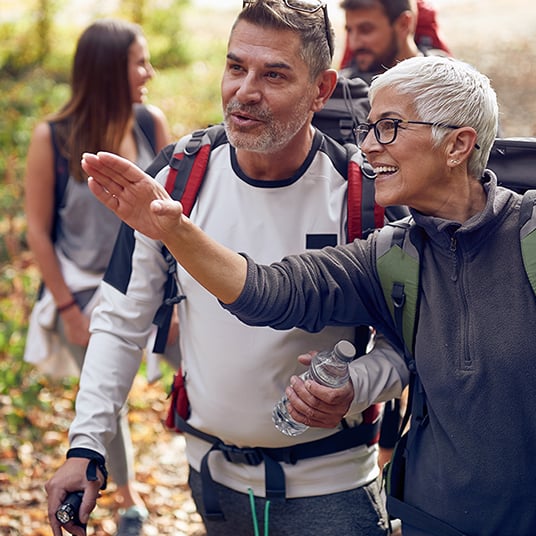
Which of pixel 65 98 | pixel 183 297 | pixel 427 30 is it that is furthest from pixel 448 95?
pixel 65 98

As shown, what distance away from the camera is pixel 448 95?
7.34 ft

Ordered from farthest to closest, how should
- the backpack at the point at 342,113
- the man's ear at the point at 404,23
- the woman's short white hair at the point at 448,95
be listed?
the man's ear at the point at 404,23 → the backpack at the point at 342,113 → the woman's short white hair at the point at 448,95

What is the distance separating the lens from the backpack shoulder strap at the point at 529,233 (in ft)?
6.86

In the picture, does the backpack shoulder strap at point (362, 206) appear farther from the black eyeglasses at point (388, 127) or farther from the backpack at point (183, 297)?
the black eyeglasses at point (388, 127)

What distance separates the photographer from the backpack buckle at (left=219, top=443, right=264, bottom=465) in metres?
2.81

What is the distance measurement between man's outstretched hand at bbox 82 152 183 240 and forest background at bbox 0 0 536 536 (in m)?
1.28

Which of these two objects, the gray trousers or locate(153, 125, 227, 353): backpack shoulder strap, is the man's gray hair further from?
the gray trousers

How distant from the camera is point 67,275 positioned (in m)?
4.36

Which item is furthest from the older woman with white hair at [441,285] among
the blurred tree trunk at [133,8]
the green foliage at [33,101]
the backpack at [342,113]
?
the blurred tree trunk at [133,8]

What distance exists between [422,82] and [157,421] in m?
4.14

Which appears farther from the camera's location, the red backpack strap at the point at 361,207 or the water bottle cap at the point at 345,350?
the red backpack strap at the point at 361,207

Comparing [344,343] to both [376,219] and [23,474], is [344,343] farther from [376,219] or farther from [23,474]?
[23,474]

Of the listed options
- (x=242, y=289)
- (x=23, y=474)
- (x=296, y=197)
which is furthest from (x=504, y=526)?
(x=23, y=474)

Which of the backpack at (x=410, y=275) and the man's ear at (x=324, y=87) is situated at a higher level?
the man's ear at (x=324, y=87)
